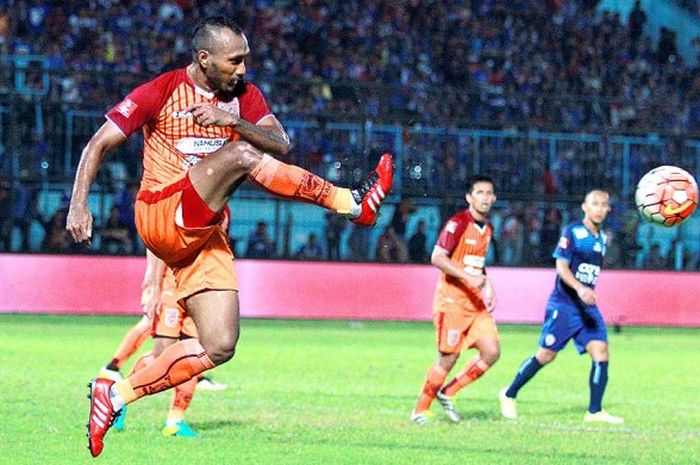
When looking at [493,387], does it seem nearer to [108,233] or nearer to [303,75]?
[108,233]

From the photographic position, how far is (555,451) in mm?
9438

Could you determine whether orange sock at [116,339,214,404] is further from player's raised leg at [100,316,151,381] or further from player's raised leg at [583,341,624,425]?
player's raised leg at [583,341,624,425]

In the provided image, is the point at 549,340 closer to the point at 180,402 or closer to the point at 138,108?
the point at 180,402

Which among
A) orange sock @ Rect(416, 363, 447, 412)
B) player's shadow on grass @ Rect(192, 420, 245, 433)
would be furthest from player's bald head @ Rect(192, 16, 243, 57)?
orange sock @ Rect(416, 363, 447, 412)

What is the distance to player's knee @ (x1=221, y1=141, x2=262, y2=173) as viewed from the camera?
721 cm

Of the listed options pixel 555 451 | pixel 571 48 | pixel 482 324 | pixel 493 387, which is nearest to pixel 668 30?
pixel 571 48

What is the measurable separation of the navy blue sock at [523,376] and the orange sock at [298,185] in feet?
15.9

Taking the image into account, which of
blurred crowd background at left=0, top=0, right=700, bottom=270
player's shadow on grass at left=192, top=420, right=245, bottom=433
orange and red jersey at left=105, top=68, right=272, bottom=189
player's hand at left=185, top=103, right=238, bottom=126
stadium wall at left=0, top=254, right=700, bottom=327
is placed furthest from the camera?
blurred crowd background at left=0, top=0, right=700, bottom=270

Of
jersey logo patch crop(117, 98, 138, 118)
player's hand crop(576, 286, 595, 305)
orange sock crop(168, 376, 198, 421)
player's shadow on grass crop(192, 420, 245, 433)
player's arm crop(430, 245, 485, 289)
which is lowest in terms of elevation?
player's shadow on grass crop(192, 420, 245, 433)

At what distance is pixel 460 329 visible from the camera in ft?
37.8

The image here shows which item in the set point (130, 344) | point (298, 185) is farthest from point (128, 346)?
point (298, 185)

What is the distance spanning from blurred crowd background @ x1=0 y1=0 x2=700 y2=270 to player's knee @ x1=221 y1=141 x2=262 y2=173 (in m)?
14.5

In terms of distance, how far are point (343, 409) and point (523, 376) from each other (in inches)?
62.7

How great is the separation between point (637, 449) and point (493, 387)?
509 cm
